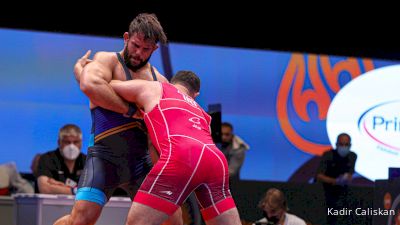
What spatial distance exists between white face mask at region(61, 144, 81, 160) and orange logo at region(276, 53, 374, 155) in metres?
3.43

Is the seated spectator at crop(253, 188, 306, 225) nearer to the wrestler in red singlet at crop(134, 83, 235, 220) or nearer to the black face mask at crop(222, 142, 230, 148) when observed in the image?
the wrestler in red singlet at crop(134, 83, 235, 220)

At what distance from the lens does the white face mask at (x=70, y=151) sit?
7125 mm

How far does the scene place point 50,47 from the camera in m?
9.51

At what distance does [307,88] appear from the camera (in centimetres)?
1016

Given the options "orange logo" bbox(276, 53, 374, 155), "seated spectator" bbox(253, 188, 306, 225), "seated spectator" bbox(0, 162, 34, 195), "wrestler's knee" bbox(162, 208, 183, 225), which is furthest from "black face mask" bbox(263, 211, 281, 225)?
"orange logo" bbox(276, 53, 374, 155)

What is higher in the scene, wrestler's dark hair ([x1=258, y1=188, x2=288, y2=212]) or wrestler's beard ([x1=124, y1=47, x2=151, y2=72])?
wrestler's beard ([x1=124, y1=47, x2=151, y2=72])

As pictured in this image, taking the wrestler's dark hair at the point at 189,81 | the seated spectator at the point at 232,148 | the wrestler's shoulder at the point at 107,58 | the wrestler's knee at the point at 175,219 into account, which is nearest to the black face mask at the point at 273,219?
the wrestler's knee at the point at 175,219

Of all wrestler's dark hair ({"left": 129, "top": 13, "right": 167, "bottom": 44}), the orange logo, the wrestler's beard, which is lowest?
the wrestler's beard

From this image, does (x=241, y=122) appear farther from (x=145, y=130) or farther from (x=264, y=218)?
(x=145, y=130)

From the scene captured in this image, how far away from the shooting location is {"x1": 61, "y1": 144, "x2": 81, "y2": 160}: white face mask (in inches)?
281

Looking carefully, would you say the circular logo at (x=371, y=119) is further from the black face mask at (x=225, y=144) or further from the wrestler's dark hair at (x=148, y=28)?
the wrestler's dark hair at (x=148, y=28)

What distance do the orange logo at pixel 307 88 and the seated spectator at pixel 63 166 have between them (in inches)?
133

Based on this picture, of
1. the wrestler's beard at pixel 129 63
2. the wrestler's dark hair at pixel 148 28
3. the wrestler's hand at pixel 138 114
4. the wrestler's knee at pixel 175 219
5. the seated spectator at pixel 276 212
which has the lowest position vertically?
the wrestler's knee at pixel 175 219

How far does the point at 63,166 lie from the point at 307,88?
3.95 metres
